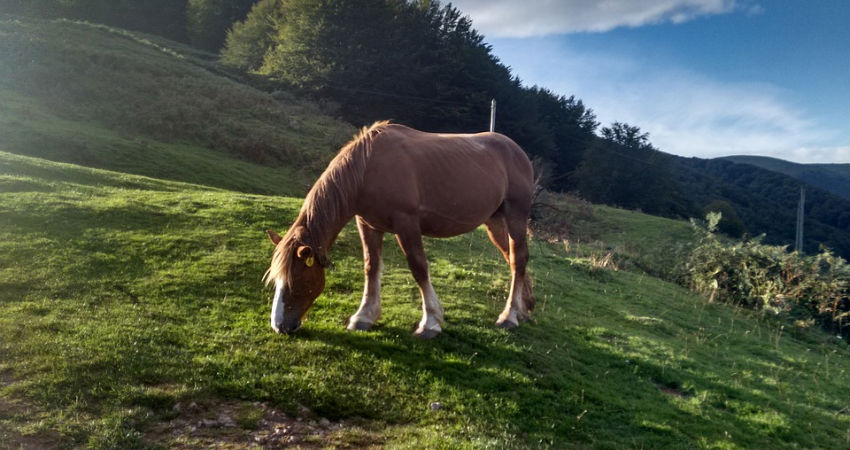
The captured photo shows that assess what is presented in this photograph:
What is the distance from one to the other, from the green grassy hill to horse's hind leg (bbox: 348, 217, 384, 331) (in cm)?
24

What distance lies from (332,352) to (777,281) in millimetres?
11860

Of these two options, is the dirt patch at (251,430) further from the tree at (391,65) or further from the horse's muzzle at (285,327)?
the tree at (391,65)

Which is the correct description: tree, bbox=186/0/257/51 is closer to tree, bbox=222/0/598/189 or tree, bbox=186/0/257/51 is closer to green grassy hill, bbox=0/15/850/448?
tree, bbox=222/0/598/189

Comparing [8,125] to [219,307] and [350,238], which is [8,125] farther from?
[219,307]

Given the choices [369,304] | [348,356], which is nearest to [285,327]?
[348,356]

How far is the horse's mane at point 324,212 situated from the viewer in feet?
17.1

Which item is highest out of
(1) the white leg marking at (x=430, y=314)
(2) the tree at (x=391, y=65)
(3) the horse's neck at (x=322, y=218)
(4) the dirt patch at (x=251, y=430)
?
(2) the tree at (x=391, y=65)

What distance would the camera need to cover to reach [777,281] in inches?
483

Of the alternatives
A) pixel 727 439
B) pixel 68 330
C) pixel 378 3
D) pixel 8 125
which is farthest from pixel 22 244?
pixel 378 3

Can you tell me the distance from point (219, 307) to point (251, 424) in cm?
274

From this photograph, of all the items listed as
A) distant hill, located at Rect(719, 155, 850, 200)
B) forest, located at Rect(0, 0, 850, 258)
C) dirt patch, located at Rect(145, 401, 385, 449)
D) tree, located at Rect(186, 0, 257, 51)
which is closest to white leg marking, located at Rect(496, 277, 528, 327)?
dirt patch, located at Rect(145, 401, 385, 449)

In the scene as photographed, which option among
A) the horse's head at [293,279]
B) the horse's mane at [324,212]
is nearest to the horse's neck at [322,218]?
the horse's mane at [324,212]

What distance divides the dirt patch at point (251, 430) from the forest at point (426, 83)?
1027 inches

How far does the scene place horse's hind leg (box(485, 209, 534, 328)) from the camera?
677cm
